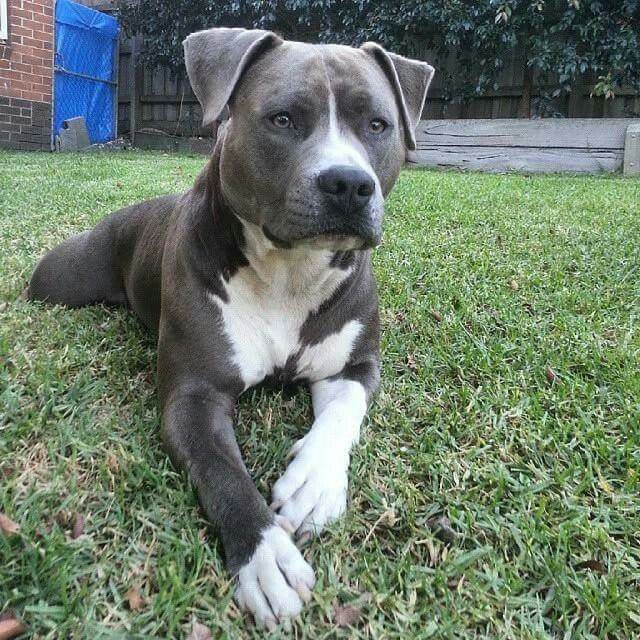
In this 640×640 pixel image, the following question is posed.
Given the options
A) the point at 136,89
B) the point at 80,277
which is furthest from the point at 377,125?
the point at 136,89

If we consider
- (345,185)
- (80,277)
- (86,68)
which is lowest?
(80,277)

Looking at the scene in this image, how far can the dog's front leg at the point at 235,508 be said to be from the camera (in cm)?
→ 156

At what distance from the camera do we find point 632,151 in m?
9.42

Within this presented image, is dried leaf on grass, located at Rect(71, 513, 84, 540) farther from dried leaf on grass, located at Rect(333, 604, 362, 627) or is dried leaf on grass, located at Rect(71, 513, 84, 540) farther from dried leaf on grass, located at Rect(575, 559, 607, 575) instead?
dried leaf on grass, located at Rect(575, 559, 607, 575)

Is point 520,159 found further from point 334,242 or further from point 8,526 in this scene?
point 8,526

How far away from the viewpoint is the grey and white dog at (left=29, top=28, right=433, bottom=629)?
2.11 metres

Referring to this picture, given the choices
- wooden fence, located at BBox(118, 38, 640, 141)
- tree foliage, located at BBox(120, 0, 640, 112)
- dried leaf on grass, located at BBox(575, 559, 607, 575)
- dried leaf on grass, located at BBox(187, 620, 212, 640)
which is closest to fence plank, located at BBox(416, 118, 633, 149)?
tree foliage, located at BBox(120, 0, 640, 112)

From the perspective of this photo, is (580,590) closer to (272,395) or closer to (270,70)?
(272,395)

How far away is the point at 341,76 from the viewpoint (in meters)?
2.40

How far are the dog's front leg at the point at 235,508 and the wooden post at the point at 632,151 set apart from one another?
349 inches

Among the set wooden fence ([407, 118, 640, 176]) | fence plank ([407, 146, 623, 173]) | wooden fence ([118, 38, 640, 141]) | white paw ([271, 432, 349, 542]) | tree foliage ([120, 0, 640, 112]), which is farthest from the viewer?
wooden fence ([118, 38, 640, 141])

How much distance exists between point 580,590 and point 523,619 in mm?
178

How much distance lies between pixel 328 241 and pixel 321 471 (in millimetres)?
769

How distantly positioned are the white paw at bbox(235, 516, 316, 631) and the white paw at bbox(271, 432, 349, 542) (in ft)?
0.37
